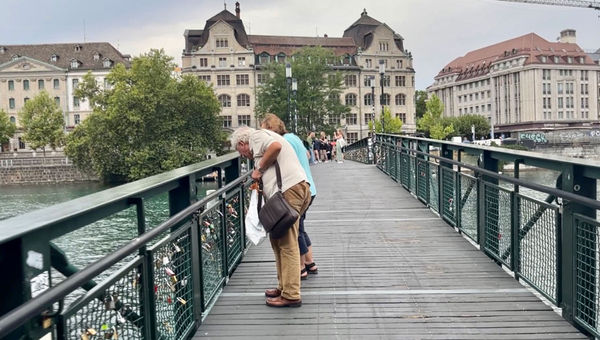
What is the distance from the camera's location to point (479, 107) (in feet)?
382

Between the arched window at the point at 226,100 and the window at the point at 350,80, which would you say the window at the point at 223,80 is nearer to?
the arched window at the point at 226,100

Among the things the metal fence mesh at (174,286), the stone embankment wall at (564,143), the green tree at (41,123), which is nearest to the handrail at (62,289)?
the metal fence mesh at (174,286)

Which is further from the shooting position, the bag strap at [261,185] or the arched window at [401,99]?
the arched window at [401,99]

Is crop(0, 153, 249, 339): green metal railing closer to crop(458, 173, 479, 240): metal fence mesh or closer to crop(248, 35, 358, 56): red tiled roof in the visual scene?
crop(458, 173, 479, 240): metal fence mesh

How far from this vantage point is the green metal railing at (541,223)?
4.40m

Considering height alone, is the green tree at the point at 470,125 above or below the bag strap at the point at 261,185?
above

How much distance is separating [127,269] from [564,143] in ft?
282

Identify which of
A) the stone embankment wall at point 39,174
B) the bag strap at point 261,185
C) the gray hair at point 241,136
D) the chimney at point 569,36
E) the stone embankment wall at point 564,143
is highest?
the chimney at point 569,36

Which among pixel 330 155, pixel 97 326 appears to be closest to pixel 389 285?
pixel 97 326

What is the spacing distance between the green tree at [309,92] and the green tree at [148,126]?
19.8 feet

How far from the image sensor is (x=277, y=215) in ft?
16.3

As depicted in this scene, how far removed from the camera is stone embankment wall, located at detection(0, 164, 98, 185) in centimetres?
7394

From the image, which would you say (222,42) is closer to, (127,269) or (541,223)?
(541,223)

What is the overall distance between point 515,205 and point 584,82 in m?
111
